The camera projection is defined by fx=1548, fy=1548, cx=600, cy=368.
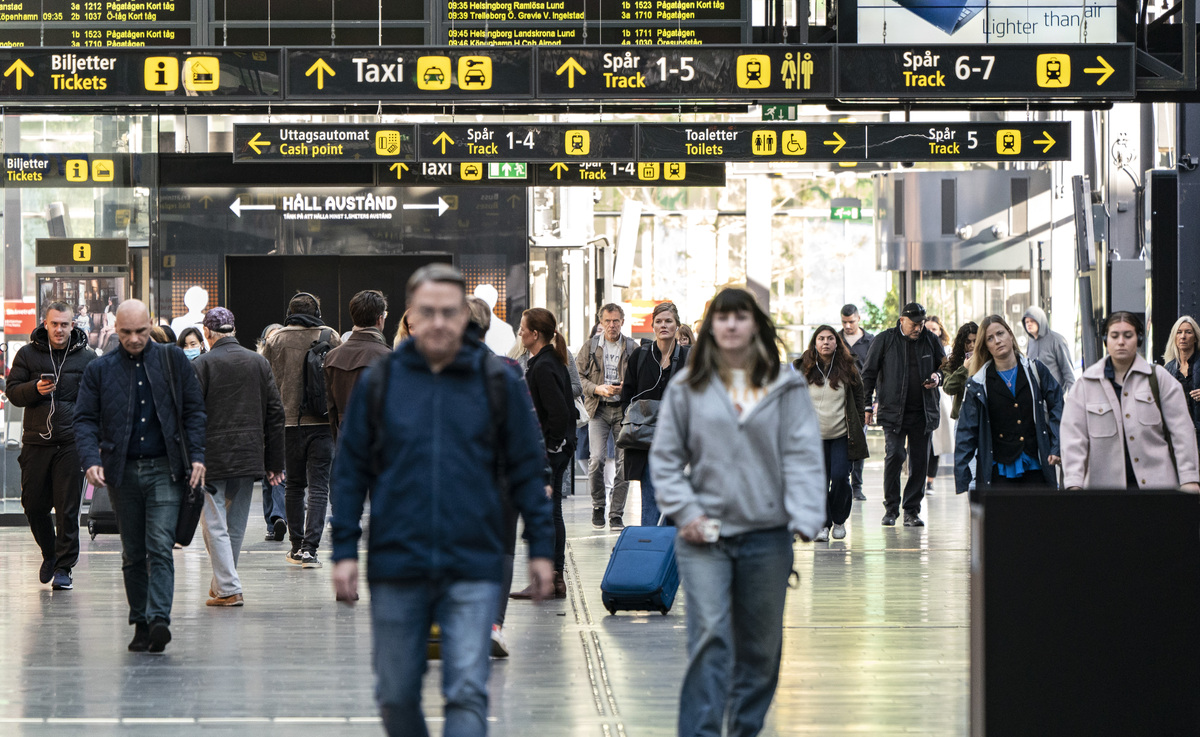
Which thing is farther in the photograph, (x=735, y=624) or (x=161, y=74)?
(x=161, y=74)

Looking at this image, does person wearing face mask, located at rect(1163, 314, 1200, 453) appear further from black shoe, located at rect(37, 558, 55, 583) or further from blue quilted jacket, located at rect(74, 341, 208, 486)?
black shoe, located at rect(37, 558, 55, 583)

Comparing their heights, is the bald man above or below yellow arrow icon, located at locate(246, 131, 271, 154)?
below

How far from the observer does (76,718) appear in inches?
242

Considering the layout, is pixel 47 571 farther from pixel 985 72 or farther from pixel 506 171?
pixel 985 72

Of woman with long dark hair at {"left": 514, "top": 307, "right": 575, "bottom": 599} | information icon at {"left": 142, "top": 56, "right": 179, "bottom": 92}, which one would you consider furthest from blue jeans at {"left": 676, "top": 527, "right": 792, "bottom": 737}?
information icon at {"left": 142, "top": 56, "right": 179, "bottom": 92}

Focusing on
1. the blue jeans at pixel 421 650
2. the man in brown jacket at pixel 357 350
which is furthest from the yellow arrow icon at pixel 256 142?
the blue jeans at pixel 421 650

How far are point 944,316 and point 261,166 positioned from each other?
1195 cm

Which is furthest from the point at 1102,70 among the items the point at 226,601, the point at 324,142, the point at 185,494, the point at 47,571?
the point at 47,571

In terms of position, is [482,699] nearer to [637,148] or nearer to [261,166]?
[637,148]

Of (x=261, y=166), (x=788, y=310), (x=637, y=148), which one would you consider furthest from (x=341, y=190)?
(x=788, y=310)

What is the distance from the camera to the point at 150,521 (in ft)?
25.5

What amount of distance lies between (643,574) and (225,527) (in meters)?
2.52

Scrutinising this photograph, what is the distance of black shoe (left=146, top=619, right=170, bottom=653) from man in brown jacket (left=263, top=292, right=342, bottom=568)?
3.41 m

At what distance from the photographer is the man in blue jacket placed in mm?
4289
